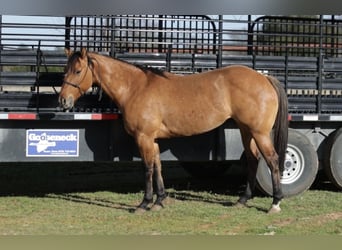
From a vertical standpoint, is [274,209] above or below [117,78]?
below

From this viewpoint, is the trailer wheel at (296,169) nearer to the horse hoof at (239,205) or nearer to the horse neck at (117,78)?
the horse hoof at (239,205)

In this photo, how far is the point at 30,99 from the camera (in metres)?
6.48

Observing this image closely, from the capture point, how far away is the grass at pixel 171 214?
5.54 metres

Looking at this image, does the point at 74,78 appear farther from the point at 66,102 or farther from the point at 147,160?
the point at 147,160

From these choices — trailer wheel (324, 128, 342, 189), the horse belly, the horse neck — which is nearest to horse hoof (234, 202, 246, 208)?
the horse belly

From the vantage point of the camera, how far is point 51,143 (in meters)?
6.45

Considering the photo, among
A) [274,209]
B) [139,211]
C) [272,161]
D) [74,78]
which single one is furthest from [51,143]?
[274,209]

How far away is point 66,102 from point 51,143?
0.57 meters

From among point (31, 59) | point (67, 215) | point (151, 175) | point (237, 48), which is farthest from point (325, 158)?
point (31, 59)

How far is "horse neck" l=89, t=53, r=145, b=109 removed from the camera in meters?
6.50

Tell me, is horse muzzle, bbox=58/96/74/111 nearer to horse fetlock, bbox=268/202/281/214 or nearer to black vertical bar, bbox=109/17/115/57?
black vertical bar, bbox=109/17/115/57

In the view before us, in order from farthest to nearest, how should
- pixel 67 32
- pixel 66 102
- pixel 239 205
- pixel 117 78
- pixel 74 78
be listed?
pixel 67 32
pixel 239 205
pixel 117 78
pixel 74 78
pixel 66 102

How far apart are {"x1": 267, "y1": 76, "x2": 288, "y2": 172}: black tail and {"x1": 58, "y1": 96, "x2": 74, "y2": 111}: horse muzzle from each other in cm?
233

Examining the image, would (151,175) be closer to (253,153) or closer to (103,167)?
(253,153)
